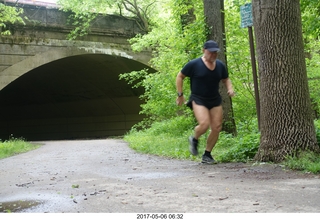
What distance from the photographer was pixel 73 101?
28.8m

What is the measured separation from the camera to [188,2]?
1220 centimetres

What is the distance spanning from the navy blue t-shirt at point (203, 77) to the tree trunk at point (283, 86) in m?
0.62

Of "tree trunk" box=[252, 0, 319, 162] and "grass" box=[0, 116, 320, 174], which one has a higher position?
"tree trunk" box=[252, 0, 319, 162]

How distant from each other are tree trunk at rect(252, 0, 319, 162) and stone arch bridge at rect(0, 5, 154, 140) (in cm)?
1354

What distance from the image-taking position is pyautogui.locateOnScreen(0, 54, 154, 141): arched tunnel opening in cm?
2286

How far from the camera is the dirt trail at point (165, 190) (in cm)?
352

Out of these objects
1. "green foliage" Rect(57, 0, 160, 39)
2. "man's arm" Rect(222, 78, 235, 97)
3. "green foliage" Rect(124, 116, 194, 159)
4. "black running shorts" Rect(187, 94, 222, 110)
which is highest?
"green foliage" Rect(57, 0, 160, 39)

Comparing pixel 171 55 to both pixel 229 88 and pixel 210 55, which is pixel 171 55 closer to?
pixel 229 88

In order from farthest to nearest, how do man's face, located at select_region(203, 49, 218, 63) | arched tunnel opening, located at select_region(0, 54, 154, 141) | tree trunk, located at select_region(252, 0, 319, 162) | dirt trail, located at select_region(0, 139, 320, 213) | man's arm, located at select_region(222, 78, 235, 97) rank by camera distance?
1. arched tunnel opening, located at select_region(0, 54, 154, 141)
2. man's arm, located at select_region(222, 78, 235, 97)
3. man's face, located at select_region(203, 49, 218, 63)
4. tree trunk, located at select_region(252, 0, 319, 162)
5. dirt trail, located at select_region(0, 139, 320, 213)

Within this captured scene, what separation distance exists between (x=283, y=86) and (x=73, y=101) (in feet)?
78.2

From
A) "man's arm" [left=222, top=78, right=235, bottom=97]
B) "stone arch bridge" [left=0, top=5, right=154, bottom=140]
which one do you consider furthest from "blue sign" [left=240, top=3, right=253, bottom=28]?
"stone arch bridge" [left=0, top=5, right=154, bottom=140]

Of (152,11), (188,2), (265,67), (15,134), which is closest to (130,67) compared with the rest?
(152,11)

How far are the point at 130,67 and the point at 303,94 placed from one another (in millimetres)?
17251

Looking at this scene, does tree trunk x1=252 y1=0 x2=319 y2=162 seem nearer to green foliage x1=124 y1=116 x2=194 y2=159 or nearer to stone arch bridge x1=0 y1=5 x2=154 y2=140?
green foliage x1=124 y1=116 x2=194 y2=159
